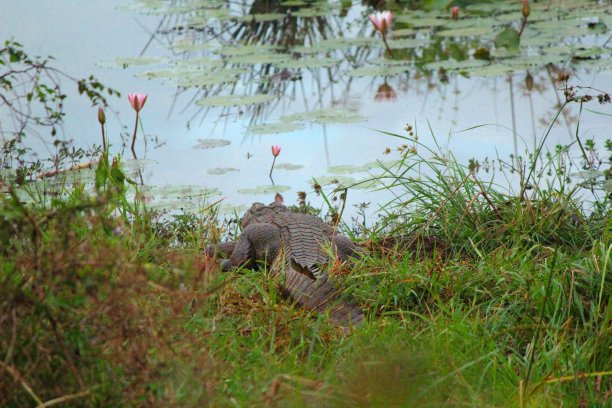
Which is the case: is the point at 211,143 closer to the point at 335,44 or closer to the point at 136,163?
the point at 136,163

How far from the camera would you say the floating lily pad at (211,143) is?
7.31 metres

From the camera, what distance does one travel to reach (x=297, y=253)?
4.67 metres

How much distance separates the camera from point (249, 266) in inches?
206

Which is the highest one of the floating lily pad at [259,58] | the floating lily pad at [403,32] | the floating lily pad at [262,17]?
the floating lily pad at [262,17]

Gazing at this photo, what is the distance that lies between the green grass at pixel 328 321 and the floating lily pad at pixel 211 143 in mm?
1720

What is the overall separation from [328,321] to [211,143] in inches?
155

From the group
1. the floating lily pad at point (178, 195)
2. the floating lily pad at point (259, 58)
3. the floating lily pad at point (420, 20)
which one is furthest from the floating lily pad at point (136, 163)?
the floating lily pad at point (420, 20)

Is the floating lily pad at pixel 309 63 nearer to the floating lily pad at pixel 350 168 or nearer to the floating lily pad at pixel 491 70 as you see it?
the floating lily pad at pixel 491 70

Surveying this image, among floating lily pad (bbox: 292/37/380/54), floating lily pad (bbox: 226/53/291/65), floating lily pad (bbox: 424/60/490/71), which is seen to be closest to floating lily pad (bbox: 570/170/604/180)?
floating lily pad (bbox: 424/60/490/71)

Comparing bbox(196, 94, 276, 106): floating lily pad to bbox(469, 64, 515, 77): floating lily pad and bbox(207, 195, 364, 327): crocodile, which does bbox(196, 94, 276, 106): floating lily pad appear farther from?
bbox(207, 195, 364, 327): crocodile

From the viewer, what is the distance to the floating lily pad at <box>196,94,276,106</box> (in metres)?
8.12

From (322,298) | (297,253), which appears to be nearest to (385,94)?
(297,253)

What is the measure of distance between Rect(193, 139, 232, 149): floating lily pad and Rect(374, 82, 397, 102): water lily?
1805 mm

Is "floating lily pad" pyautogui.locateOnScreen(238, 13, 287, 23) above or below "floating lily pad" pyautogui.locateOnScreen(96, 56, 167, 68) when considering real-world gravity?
above
